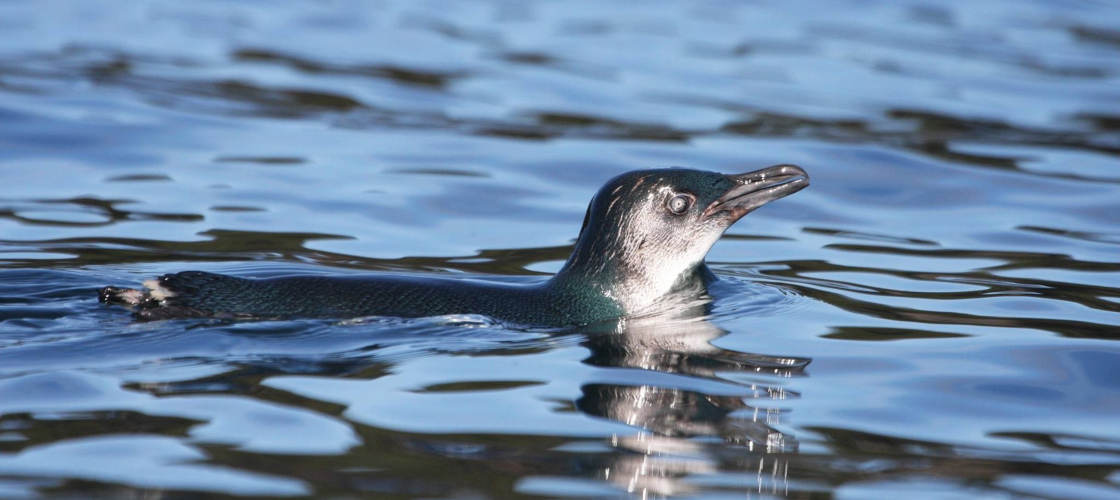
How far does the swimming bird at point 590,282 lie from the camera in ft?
22.7

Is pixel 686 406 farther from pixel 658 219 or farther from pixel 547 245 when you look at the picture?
pixel 547 245

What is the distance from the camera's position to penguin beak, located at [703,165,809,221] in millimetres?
7801

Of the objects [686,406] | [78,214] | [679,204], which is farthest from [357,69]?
[686,406]

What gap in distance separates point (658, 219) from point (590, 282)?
481 millimetres

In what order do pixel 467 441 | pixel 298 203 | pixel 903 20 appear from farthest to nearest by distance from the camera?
pixel 903 20 → pixel 298 203 → pixel 467 441

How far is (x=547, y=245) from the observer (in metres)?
9.73

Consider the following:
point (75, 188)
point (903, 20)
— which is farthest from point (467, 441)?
point (903, 20)

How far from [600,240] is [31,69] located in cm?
952

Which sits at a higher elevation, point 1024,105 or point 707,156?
point 1024,105

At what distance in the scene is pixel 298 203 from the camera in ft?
35.3

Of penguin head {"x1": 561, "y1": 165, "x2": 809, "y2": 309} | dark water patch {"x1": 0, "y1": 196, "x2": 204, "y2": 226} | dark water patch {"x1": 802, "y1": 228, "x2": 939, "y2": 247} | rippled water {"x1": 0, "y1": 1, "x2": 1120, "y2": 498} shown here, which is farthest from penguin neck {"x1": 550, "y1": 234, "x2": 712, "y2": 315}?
dark water patch {"x1": 0, "y1": 196, "x2": 204, "y2": 226}

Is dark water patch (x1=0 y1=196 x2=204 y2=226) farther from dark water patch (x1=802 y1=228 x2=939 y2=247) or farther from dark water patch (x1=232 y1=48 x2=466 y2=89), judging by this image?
dark water patch (x1=232 y1=48 x2=466 y2=89)

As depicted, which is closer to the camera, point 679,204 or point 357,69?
point 679,204

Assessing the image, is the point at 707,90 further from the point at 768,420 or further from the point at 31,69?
the point at 768,420
